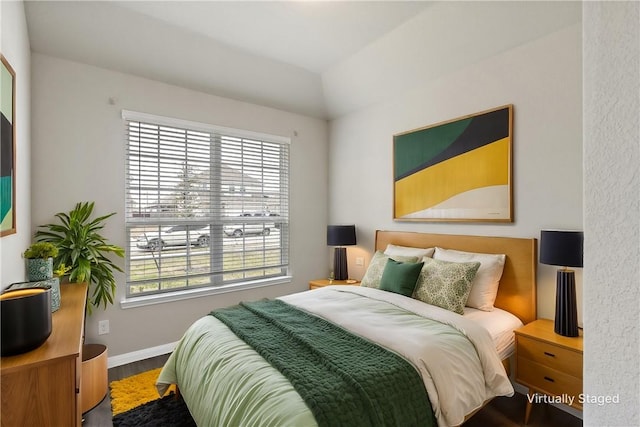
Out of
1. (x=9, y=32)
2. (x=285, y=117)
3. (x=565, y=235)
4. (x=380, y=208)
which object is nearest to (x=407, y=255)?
(x=380, y=208)

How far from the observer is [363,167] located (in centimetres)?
405

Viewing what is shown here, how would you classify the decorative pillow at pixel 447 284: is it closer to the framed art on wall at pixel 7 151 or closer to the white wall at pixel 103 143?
the white wall at pixel 103 143

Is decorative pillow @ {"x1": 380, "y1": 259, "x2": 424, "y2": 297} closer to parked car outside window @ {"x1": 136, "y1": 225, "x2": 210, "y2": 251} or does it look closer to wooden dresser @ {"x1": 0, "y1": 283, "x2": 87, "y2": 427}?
parked car outside window @ {"x1": 136, "y1": 225, "x2": 210, "y2": 251}

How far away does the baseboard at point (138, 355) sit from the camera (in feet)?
9.74

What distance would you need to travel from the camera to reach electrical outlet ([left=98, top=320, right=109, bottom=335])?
9.61 ft

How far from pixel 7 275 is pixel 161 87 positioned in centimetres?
219

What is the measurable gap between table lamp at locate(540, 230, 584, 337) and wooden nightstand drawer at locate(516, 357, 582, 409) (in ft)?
0.89

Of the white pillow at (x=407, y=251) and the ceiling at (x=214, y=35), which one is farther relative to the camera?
the white pillow at (x=407, y=251)

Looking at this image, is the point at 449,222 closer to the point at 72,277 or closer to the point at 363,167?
the point at 363,167

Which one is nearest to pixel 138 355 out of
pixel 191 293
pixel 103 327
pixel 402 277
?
pixel 103 327

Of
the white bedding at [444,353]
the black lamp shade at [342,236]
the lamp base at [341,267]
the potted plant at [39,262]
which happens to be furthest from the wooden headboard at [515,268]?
the potted plant at [39,262]

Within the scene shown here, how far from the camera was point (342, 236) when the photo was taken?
152 inches

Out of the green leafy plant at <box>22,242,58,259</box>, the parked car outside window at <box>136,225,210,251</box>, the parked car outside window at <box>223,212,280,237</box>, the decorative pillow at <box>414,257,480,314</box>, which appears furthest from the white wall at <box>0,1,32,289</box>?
the decorative pillow at <box>414,257,480,314</box>

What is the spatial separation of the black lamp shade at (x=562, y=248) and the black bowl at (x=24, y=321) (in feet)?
9.49
